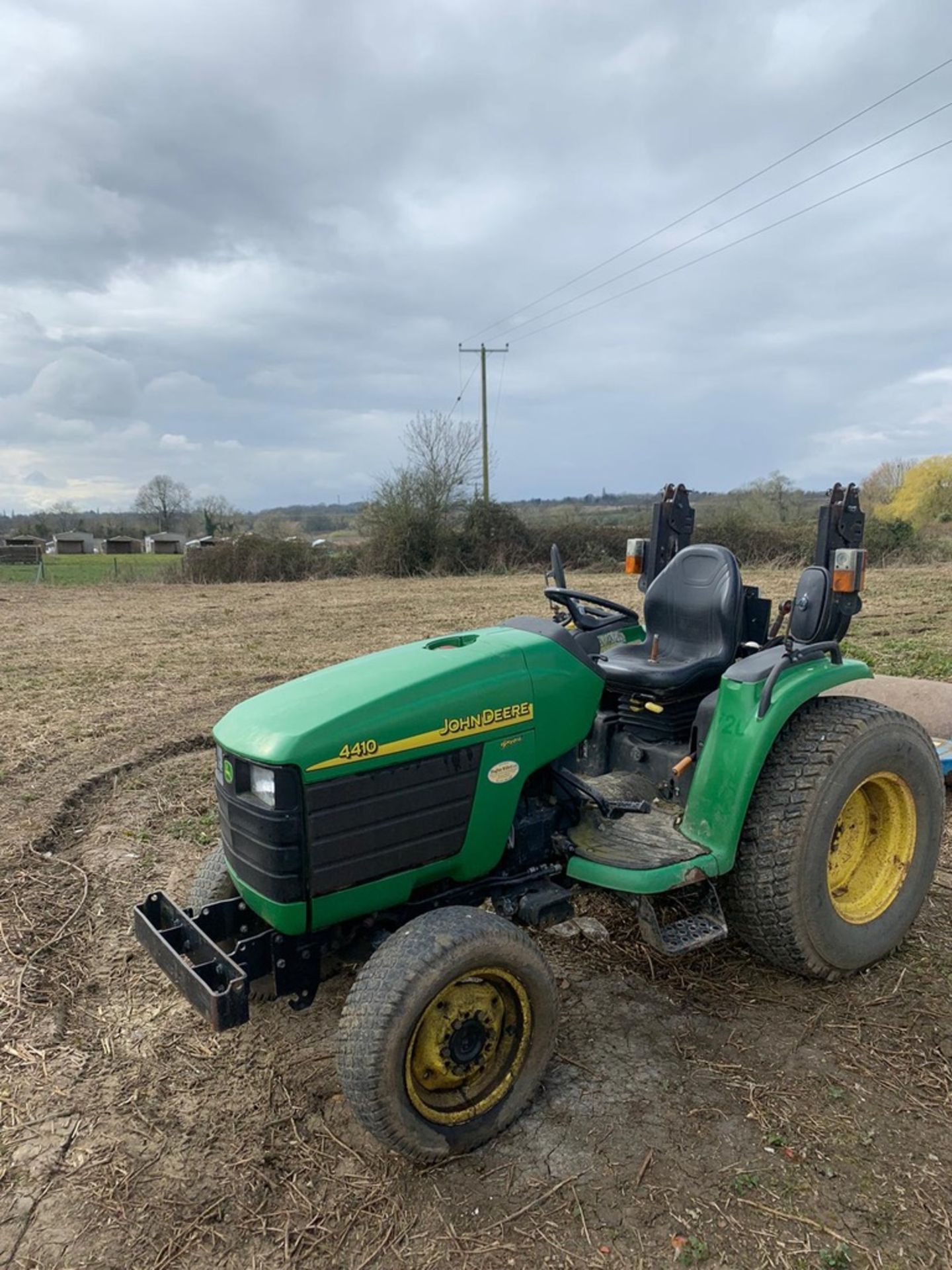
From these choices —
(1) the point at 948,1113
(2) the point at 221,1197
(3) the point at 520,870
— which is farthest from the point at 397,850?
(1) the point at 948,1113

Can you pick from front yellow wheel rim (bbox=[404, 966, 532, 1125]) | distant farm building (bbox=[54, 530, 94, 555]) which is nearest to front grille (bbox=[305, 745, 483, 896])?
front yellow wheel rim (bbox=[404, 966, 532, 1125])

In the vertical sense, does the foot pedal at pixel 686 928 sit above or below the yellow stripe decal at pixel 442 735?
below

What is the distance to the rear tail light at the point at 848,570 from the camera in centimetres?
285

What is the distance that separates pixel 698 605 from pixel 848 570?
60 cm

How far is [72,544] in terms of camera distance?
43438 millimetres

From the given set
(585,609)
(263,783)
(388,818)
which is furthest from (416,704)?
(585,609)

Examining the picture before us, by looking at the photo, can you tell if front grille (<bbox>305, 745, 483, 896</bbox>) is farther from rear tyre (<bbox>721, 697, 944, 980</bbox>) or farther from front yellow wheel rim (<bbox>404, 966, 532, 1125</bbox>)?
rear tyre (<bbox>721, 697, 944, 980</bbox>)

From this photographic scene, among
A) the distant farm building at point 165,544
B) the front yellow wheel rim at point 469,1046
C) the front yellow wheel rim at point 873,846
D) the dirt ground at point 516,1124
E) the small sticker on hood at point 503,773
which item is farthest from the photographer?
the distant farm building at point 165,544

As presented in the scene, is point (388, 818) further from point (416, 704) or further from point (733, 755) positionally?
point (733, 755)

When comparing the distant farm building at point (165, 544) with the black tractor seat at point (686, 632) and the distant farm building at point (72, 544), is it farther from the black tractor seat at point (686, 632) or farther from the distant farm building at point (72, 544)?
the black tractor seat at point (686, 632)

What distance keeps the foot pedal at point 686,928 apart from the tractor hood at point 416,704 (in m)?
0.60

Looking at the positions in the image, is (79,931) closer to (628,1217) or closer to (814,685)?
(628,1217)

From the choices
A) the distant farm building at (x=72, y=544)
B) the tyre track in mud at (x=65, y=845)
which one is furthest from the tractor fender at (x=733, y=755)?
the distant farm building at (x=72, y=544)

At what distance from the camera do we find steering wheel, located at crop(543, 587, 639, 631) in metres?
3.11
